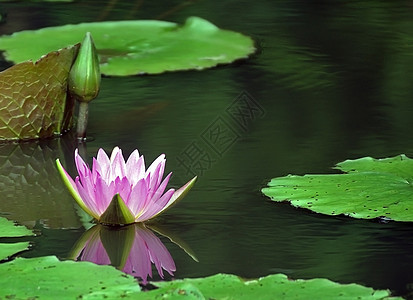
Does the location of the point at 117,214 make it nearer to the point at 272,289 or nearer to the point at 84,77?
the point at 272,289

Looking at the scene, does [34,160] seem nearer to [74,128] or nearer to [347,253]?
[74,128]

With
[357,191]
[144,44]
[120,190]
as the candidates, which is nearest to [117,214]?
[120,190]

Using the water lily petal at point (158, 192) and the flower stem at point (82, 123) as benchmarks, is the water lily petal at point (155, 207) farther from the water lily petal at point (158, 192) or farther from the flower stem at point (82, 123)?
the flower stem at point (82, 123)

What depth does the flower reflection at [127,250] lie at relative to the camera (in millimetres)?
1753

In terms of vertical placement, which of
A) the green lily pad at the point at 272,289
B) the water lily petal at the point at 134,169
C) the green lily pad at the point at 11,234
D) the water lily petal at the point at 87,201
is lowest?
the green lily pad at the point at 11,234

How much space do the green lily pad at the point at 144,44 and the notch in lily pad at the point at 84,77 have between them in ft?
1.98

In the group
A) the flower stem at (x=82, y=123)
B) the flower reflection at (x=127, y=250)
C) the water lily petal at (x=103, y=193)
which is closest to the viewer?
the flower reflection at (x=127, y=250)

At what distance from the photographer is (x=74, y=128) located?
270 cm

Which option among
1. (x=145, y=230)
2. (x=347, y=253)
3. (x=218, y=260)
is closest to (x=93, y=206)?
(x=145, y=230)

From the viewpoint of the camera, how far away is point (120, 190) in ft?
6.16

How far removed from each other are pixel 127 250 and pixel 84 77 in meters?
0.78

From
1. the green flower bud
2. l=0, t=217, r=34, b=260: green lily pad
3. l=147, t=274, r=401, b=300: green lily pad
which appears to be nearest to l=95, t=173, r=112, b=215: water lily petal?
l=0, t=217, r=34, b=260: green lily pad

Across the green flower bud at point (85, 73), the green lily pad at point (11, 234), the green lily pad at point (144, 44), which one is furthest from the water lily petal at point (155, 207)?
the green lily pad at point (144, 44)

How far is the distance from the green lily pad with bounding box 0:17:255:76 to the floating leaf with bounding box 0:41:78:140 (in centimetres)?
56
